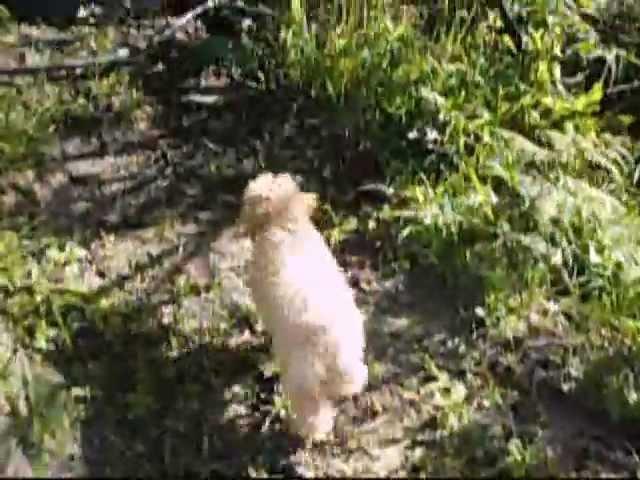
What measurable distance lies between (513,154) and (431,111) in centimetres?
42

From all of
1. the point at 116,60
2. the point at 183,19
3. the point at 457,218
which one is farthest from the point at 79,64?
the point at 457,218

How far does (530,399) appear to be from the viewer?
4078 millimetres

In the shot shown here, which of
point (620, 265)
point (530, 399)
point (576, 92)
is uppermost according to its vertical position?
point (576, 92)

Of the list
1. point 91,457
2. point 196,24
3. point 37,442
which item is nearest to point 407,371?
point 91,457

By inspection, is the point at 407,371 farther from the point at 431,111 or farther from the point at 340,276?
the point at 431,111

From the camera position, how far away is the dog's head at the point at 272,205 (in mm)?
3717

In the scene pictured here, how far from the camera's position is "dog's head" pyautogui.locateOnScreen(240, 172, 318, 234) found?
372 cm

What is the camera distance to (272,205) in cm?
371

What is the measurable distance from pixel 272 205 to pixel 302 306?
1.16 feet

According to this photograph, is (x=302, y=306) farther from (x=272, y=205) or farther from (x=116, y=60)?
(x=116, y=60)

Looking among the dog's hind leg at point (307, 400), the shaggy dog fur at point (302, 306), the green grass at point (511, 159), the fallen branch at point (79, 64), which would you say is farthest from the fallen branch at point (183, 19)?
the dog's hind leg at point (307, 400)

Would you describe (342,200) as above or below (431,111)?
below

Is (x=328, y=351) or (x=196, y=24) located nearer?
(x=328, y=351)

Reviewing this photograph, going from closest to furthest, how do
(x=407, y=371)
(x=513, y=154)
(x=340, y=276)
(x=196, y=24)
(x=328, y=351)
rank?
(x=328, y=351) → (x=340, y=276) → (x=407, y=371) → (x=513, y=154) → (x=196, y=24)
